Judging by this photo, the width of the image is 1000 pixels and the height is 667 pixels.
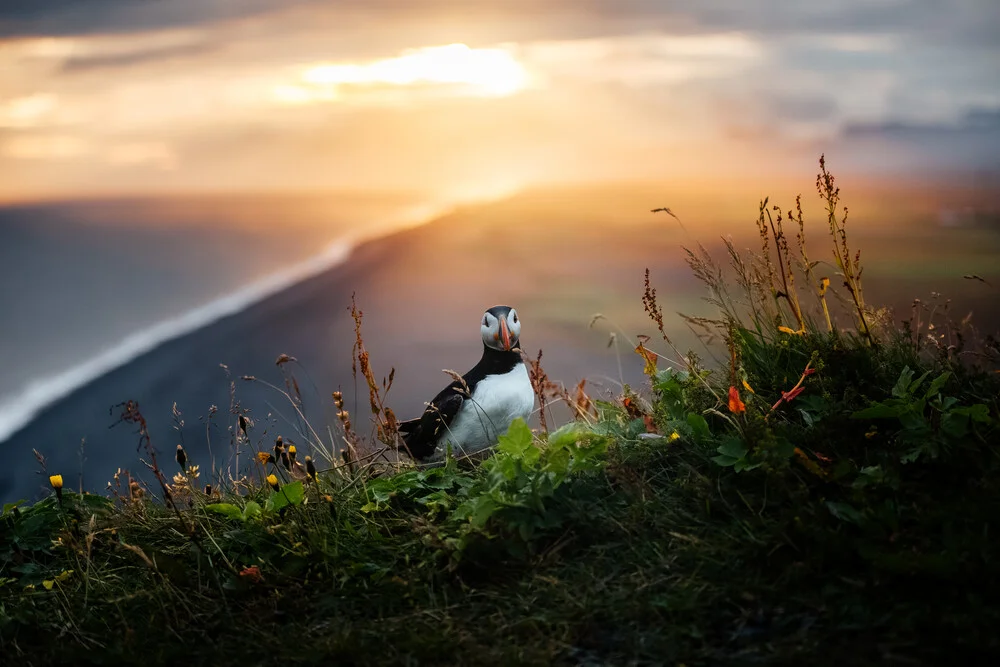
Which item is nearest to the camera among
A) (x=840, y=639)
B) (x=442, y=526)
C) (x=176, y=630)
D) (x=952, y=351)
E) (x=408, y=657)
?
(x=840, y=639)

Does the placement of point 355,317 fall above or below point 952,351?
above

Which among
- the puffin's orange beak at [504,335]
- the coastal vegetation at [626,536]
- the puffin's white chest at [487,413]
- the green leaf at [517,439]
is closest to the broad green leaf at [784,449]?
the coastal vegetation at [626,536]

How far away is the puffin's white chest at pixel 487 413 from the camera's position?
5543mm

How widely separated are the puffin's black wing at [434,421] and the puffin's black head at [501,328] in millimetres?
361

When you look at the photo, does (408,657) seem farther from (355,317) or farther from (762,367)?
(762,367)

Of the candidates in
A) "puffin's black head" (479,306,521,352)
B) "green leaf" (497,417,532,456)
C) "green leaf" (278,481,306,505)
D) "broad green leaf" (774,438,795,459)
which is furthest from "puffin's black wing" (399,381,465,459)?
"broad green leaf" (774,438,795,459)

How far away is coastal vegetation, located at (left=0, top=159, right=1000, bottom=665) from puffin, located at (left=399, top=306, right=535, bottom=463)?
249 millimetres

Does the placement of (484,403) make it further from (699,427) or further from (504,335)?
(699,427)

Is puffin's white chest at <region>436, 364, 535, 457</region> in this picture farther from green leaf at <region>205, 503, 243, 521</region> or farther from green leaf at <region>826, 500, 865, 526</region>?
green leaf at <region>826, 500, 865, 526</region>

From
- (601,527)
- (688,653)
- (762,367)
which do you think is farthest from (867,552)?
(762,367)

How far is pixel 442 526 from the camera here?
4.29m

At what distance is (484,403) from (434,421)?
0.39 m

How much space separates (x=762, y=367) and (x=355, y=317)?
234 centimetres

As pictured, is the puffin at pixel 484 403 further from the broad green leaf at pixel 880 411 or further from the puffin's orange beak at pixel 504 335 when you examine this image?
the broad green leaf at pixel 880 411
